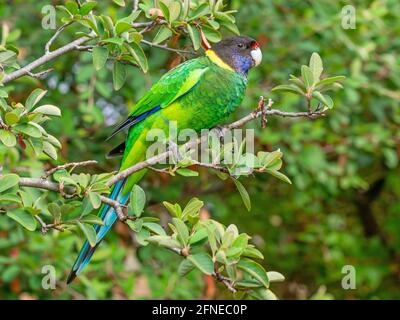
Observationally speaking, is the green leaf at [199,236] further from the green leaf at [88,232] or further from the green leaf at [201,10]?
the green leaf at [201,10]

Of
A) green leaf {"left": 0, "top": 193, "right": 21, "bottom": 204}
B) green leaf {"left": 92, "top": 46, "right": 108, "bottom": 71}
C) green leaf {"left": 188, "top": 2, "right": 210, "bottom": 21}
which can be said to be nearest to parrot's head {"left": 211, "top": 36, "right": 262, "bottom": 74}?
green leaf {"left": 188, "top": 2, "right": 210, "bottom": 21}

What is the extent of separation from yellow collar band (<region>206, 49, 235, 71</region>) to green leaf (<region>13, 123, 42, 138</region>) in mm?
1151

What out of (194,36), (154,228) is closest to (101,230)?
(154,228)

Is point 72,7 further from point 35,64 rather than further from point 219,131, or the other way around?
point 219,131

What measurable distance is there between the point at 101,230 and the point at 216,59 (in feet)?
2.82

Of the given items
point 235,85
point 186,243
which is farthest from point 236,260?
point 235,85

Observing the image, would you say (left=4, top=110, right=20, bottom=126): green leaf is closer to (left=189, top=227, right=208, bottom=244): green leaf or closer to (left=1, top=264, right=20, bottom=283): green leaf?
(left=189, top=227, right=208, bottom=244): green leaf

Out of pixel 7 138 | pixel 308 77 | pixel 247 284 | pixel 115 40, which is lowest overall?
pixel 247 284

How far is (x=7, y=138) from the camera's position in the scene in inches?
73.9

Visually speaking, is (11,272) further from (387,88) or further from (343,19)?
(387,88)

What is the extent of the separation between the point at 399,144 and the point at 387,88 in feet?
1.14

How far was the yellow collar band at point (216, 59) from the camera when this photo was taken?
289cm

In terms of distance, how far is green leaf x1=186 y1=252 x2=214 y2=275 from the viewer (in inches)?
67.5

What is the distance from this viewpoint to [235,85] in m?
2.83
